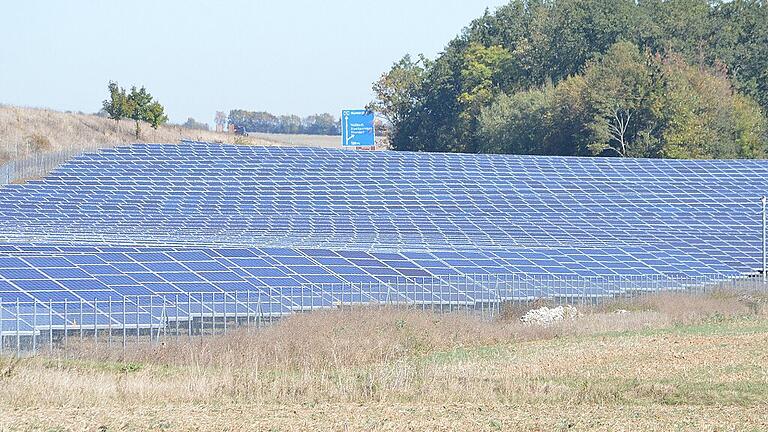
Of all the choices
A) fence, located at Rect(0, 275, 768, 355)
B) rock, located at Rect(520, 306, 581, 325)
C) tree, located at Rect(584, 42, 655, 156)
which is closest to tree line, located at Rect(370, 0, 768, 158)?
tree, located at Rect(584, 42, 655, 156)

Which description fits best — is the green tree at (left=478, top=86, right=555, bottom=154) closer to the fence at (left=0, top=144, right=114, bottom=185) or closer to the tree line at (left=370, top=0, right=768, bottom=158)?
the tree line at (left=370, top=0, right=768, bottom=158)

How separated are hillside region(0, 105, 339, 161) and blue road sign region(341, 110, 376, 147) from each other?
15.4 metres

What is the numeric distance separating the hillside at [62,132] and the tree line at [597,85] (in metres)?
17.9

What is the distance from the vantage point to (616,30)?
93438mm

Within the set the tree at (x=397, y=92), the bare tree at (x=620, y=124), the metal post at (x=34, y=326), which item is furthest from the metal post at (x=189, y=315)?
the tree at (x=397, y=92)

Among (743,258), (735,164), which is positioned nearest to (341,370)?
(743,258)

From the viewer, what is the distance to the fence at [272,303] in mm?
30891

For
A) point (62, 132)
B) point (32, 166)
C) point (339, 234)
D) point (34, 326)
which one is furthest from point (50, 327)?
point (62, 132)

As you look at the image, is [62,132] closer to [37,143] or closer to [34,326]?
[37,143]

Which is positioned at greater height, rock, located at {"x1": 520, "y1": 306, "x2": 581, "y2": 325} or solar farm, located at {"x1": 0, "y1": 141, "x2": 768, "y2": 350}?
solar farm, located at {"x1": 0, "y1": 141, "x2": 768, "y2": 350}

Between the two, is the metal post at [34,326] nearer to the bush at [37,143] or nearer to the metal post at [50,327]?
the metal post at [50,327]

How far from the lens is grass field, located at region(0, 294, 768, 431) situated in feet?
62.4

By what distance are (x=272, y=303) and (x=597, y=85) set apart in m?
50.5

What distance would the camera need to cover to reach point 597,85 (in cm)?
8219
